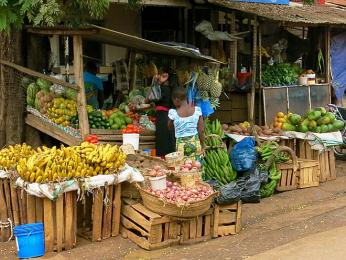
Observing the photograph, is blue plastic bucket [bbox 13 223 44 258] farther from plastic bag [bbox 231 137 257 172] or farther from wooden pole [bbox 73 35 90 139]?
plastic bag [bbox 231 137 257 172]

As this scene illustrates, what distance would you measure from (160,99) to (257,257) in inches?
134

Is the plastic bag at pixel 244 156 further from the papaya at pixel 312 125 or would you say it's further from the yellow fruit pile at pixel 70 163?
the yellow fruit pile at pixel 70 163

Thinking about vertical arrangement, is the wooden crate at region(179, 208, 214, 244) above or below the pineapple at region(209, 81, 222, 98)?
below

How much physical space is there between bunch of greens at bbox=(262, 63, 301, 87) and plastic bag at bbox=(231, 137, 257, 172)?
3882 millimetres

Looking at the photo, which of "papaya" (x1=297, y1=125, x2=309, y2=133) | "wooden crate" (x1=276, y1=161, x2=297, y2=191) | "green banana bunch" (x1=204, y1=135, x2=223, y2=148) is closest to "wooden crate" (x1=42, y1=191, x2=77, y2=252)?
"green banana bunch" (x1=204, y1=135, x2=223, y2=148)

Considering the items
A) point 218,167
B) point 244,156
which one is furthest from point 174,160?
point 244,156

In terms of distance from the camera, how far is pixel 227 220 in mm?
7078

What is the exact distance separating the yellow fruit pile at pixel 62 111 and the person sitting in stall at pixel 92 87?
114 centimetres

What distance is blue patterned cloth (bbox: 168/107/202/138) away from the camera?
800 cm

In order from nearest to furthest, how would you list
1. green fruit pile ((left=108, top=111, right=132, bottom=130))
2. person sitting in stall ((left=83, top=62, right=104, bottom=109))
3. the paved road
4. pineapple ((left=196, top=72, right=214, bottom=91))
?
the paved road < green fruit pile ((left=108, top=111, right=132, bottom=130)) < pineapple ((left=196, top=72, right=214, bottom=91)) < person sitting in stall ((left=83, top=62, right=104, bottom=109))

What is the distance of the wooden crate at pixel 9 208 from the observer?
664 cm

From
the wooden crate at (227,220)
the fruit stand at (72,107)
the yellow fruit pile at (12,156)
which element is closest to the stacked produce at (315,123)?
the fruit stand at (72,107)

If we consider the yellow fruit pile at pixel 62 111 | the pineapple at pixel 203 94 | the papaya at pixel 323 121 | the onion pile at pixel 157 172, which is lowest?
the onion pile at pixel 157 172

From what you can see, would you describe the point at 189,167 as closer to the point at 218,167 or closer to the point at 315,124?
the point at 218,167
